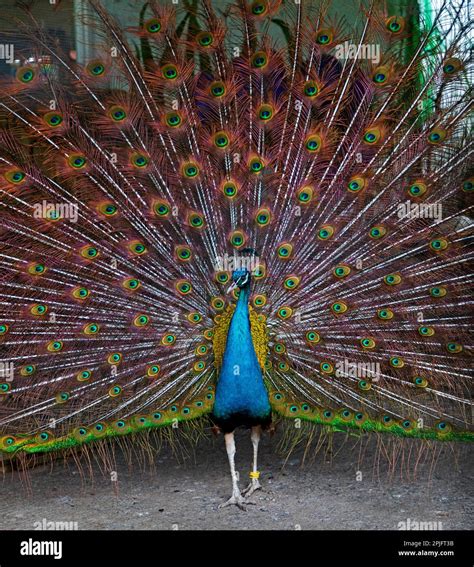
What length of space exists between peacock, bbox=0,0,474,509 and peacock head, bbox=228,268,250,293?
107mm

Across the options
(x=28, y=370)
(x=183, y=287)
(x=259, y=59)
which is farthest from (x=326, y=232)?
(x=28, y=370)

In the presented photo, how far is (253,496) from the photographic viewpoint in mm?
3668

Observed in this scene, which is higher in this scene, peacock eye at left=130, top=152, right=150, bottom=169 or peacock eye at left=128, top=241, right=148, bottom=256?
peacock eye at left=130, top=152, right=150, bottom=169

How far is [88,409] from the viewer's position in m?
3.41

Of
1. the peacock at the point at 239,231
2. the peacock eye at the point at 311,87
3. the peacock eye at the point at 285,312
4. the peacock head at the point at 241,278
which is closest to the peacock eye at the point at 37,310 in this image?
the peacock at the point at 239,231

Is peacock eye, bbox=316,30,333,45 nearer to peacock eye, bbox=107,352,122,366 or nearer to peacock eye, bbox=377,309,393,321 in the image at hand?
peacock eye, bbox=377,309,393,321

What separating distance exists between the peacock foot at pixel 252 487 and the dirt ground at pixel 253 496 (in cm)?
5

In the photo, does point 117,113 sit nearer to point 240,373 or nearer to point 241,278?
point 241,278

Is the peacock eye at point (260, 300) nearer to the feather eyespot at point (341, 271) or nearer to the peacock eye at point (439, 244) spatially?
the feather eyespot at point (341, 271)

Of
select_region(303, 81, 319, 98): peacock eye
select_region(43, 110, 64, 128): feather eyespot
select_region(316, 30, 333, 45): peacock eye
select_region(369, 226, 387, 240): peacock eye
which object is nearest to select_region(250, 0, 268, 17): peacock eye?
select_region(316, 30, 333, 45): peacock eye

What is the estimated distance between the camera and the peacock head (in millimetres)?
3180

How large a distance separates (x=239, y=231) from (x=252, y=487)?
136 cm

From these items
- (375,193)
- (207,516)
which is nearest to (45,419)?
(207,516)

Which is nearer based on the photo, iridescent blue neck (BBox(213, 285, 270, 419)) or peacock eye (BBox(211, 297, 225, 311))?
iridescent blue neck (BBox(213, 285, 270, 419))
